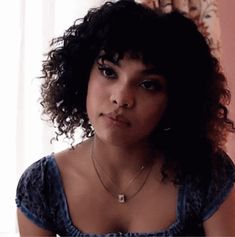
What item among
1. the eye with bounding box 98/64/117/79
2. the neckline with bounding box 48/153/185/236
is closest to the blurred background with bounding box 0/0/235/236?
the neckline with bounding box 48/153/185/236

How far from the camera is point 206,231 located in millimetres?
1068

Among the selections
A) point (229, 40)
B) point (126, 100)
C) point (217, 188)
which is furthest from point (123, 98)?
point (229, 40)

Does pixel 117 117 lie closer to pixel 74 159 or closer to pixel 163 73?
pixel 163 73

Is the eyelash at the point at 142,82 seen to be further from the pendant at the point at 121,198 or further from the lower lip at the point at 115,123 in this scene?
the pendant at the point at 121,198

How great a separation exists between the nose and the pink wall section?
970mm

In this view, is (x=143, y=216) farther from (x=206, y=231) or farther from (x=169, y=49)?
(x=169, y=49)

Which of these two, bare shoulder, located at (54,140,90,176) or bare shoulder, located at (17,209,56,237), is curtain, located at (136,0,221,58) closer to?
bare shoulder, located at (54,140,90,176)

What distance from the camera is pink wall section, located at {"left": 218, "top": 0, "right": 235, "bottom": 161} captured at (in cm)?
180

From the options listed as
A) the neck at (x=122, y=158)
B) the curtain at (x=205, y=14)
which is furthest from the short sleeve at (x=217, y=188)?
the curtain at (x=205, y=14)

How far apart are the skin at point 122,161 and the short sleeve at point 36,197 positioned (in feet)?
0.06

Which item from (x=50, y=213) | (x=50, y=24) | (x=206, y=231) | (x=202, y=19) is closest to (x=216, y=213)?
(x=206, y=231)

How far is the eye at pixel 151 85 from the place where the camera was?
3.10ft

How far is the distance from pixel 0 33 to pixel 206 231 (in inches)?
32.5

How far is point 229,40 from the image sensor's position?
1816mm
